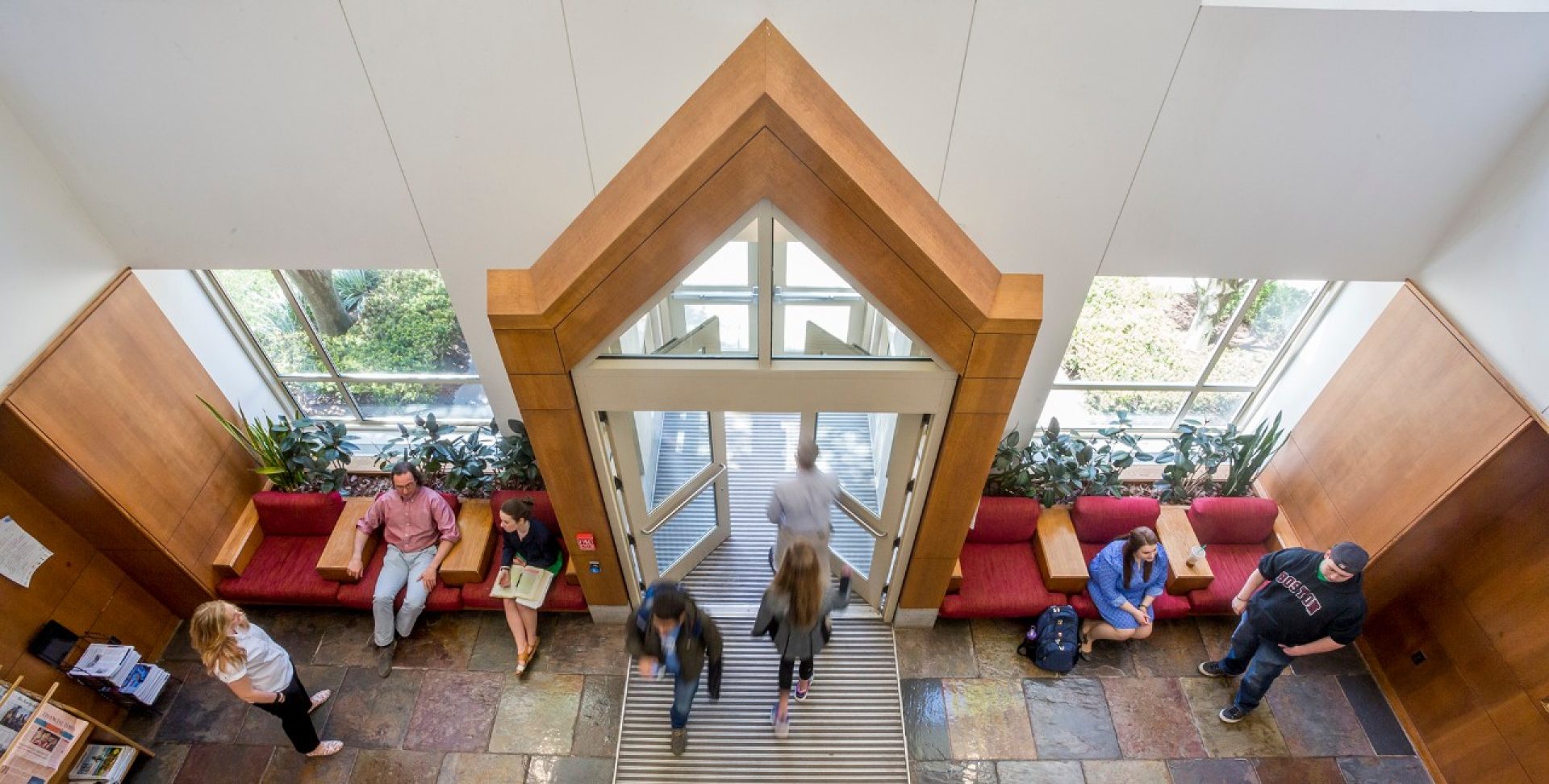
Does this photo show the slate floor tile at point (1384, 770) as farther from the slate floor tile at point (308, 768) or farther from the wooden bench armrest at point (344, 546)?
the wooden bench armrest at point (344, 546)

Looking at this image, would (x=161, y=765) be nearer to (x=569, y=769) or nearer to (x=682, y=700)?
(x=569, y=769)

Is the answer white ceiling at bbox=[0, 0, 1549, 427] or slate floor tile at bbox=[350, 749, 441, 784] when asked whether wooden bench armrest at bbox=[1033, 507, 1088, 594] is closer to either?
white ceiling at bbox=[0, 0, 1549, 427]

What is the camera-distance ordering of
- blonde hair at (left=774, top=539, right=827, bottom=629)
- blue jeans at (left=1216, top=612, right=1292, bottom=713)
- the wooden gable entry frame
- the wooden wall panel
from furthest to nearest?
blue jeans at (left=1216, top=612, right=1292, bottom=713), the wooden wall panel, blonde hair at (left=774, top=539, right=827, bottom=629), the wooden gable entry frame

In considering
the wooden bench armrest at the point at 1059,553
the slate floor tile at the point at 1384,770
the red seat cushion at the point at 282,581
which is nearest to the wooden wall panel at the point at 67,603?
the red seat cushion at the point at 282,581

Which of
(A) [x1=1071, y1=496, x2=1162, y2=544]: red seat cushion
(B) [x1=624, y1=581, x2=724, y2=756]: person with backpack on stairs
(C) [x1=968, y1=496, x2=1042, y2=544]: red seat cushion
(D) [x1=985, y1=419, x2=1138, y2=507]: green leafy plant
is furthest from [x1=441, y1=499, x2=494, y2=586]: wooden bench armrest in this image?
(A) [x1=1071, y1=496, x2=1162, y2=544]: red seat cushion

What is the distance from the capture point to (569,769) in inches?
188

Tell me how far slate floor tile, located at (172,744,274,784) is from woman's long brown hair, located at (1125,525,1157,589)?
5774 millimetres

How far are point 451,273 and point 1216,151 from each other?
15.9 feet

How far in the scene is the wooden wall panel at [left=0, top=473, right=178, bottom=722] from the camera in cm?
438

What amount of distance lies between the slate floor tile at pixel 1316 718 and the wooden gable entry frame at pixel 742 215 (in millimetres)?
Result: 3390

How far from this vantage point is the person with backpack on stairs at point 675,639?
394 centimetres

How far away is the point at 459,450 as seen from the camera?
19.2ft

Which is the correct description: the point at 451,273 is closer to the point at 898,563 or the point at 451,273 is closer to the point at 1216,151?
the point at 898,563

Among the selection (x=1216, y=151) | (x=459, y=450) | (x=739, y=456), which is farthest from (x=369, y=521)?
(x=1216, y=151)
